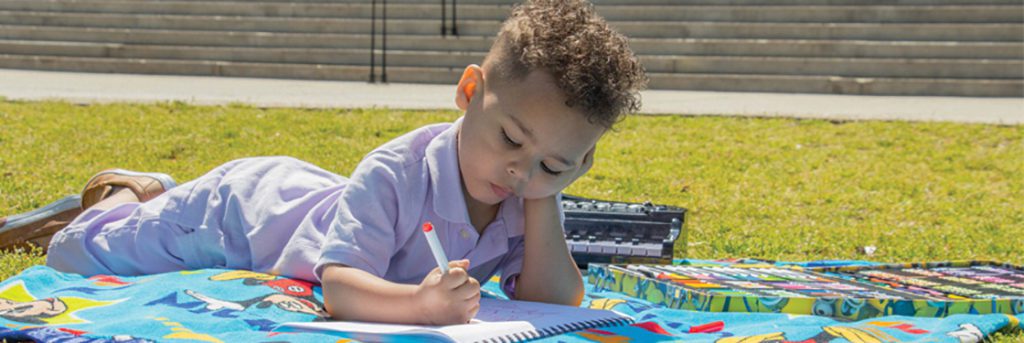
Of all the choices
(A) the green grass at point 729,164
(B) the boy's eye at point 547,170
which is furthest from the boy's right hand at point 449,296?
(A) the green grass at point 729,164

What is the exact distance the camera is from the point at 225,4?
14.2m

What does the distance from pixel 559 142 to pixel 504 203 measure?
16.9 inches

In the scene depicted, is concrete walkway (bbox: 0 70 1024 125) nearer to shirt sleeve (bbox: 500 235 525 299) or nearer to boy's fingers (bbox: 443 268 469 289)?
shirt sleeve (bbox: 500 235 525 299)

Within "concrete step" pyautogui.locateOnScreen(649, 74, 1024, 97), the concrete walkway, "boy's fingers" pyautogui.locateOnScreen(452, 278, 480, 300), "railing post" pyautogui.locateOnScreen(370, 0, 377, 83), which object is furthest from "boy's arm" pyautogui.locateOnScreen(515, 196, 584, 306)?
"railing post" pyautogui.locateOnScreen(370, 0, 377, 83)

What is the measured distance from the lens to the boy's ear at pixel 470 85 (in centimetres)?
266

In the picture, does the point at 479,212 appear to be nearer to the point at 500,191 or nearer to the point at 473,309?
the point at 500,191

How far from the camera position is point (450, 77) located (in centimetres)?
1181

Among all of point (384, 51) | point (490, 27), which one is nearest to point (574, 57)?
point (384, 51)

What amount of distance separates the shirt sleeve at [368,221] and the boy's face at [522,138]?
19 centimetres

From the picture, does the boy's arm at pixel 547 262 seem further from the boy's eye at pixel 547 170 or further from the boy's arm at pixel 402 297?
the boy's arm at pixel 402 297

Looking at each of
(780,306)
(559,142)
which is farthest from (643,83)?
(780,306)

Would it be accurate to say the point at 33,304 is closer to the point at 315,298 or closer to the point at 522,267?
the point at 315,298

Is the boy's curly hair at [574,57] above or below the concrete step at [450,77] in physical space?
above

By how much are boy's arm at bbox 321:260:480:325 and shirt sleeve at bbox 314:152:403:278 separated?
0.04 metres
